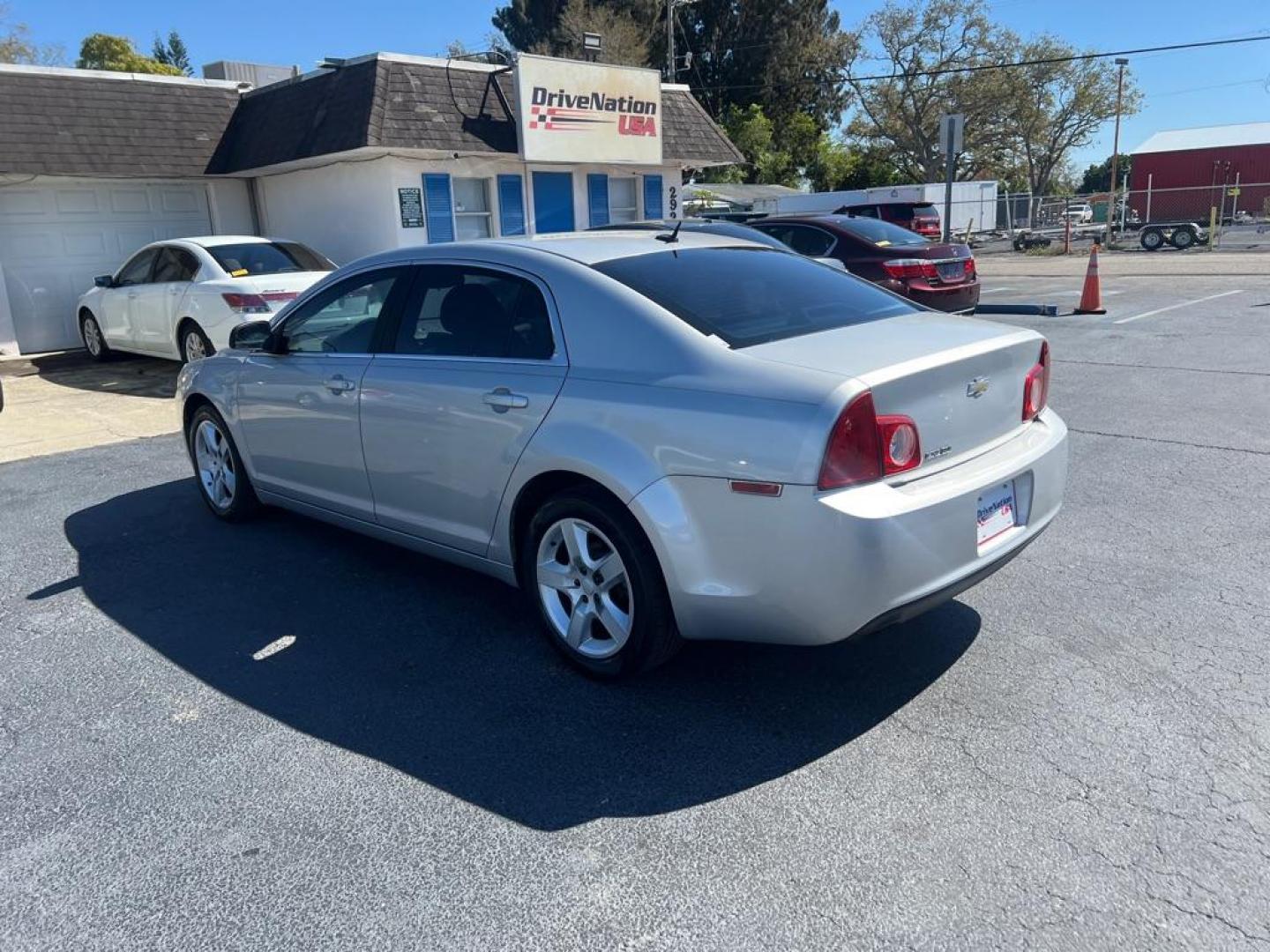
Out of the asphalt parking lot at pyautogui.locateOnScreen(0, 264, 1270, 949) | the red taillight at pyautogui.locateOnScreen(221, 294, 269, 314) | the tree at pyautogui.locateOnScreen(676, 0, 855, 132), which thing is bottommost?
the asphalt parking lot at pyautogui.locateOnScreen(0, 264, 1270, 949)

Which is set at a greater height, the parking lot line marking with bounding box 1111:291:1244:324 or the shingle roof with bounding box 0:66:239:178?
the shingle roof with bounding box 0:66:239:178

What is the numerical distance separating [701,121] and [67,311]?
10.9 metres

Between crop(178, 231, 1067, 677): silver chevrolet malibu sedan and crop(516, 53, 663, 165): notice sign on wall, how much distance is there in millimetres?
10595

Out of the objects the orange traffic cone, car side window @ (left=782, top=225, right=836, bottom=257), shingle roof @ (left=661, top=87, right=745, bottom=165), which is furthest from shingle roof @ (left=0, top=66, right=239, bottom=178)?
the orange traffic cone

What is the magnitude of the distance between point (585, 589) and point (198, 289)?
8428 millimetres

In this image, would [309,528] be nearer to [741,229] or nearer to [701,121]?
[741,229]

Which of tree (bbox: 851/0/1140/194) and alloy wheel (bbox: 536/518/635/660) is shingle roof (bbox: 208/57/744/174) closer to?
alloy wheel (bbox: 536/518/635/660)

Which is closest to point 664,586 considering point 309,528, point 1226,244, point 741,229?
point 309,528

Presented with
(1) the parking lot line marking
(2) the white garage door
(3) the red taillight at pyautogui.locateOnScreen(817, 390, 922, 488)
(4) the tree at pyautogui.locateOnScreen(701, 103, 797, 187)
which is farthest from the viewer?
(4) the tree at pyautogui.locateOnScreen(701, 103, 797, 187)

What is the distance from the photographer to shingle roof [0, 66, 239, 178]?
13047 mm

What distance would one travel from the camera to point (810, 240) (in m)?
11.7

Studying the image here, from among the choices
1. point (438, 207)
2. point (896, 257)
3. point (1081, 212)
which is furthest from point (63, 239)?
point (1081, 212)

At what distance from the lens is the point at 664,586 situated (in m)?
3.40

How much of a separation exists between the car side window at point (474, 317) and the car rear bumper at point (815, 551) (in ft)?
3.20
